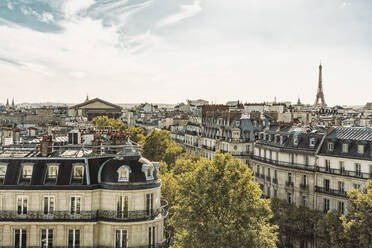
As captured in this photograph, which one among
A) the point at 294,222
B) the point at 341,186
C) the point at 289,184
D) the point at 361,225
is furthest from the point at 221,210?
the point at 289,184

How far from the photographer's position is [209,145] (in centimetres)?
6069

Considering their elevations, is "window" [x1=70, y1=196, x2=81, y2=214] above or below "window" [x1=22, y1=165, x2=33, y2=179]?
below

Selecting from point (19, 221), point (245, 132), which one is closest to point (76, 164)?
point (19, 221)

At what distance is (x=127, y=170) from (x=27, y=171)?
5.90m

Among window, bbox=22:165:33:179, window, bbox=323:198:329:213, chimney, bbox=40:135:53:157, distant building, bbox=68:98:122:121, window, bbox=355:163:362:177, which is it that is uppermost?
distant building, bbox=68:98:122:121

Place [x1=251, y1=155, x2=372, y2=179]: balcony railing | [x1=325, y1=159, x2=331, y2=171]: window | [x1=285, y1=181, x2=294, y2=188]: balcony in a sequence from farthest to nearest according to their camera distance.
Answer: [x1=285, y1=181, x2=294, y2=188]: balcony < [x1=325, y1=159, x2=331, y2=171]: window < [x1=251, y1=155, x2=372, y2=179]: balcony railing

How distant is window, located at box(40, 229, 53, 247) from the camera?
22.6m

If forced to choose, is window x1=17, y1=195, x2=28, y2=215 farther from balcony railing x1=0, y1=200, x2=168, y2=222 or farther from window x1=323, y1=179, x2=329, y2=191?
window x1=323, y1=179, x2=329, y2=191

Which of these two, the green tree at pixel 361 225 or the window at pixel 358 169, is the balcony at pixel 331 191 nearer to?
the window at pixel 358 169

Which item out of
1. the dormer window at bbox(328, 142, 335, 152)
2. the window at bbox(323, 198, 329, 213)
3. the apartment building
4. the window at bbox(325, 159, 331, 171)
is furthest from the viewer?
the dormer window at bbox(328, 142, 335, 152)

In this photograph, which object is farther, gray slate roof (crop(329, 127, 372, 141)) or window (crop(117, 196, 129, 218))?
gray slate roof (crop(329, 127, 372, 141))

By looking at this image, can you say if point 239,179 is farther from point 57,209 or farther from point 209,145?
point 209,145

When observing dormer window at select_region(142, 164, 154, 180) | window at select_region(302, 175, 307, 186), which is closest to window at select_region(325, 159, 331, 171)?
window at select_region(302, 175, 307, 186)

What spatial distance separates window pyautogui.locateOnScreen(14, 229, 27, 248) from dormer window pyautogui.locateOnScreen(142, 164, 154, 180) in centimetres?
741
